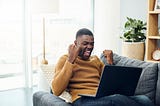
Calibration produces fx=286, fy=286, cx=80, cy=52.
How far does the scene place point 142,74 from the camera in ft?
7.59

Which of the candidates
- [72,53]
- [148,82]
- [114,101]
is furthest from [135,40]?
[114,101]

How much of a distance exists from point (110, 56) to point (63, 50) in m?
2.89

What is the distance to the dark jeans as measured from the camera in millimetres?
1903

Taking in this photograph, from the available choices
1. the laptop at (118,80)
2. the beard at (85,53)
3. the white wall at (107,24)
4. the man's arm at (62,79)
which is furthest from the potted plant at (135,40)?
the man's arm at (62,79)

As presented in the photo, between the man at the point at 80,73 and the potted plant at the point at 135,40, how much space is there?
39.8 inches

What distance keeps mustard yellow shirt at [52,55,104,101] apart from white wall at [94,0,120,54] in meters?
2.09

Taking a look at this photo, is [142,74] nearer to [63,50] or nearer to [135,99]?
[135,99]

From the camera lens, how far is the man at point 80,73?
2078mm

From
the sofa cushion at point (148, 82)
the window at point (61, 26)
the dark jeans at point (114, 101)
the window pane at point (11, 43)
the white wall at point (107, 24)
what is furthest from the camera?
the window at point (61, 26)

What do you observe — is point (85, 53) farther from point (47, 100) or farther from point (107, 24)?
point (107, 24)

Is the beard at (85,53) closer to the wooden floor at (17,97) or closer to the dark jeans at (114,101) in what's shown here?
the dark jeans at (114,101)

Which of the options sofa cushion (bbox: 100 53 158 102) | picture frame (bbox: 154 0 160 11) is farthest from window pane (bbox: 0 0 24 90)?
sofa cushion (bbox: 100 53 158 102)

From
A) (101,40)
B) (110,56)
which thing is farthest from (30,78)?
(110,56)

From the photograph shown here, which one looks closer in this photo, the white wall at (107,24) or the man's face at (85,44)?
the man's face at (85,44)
